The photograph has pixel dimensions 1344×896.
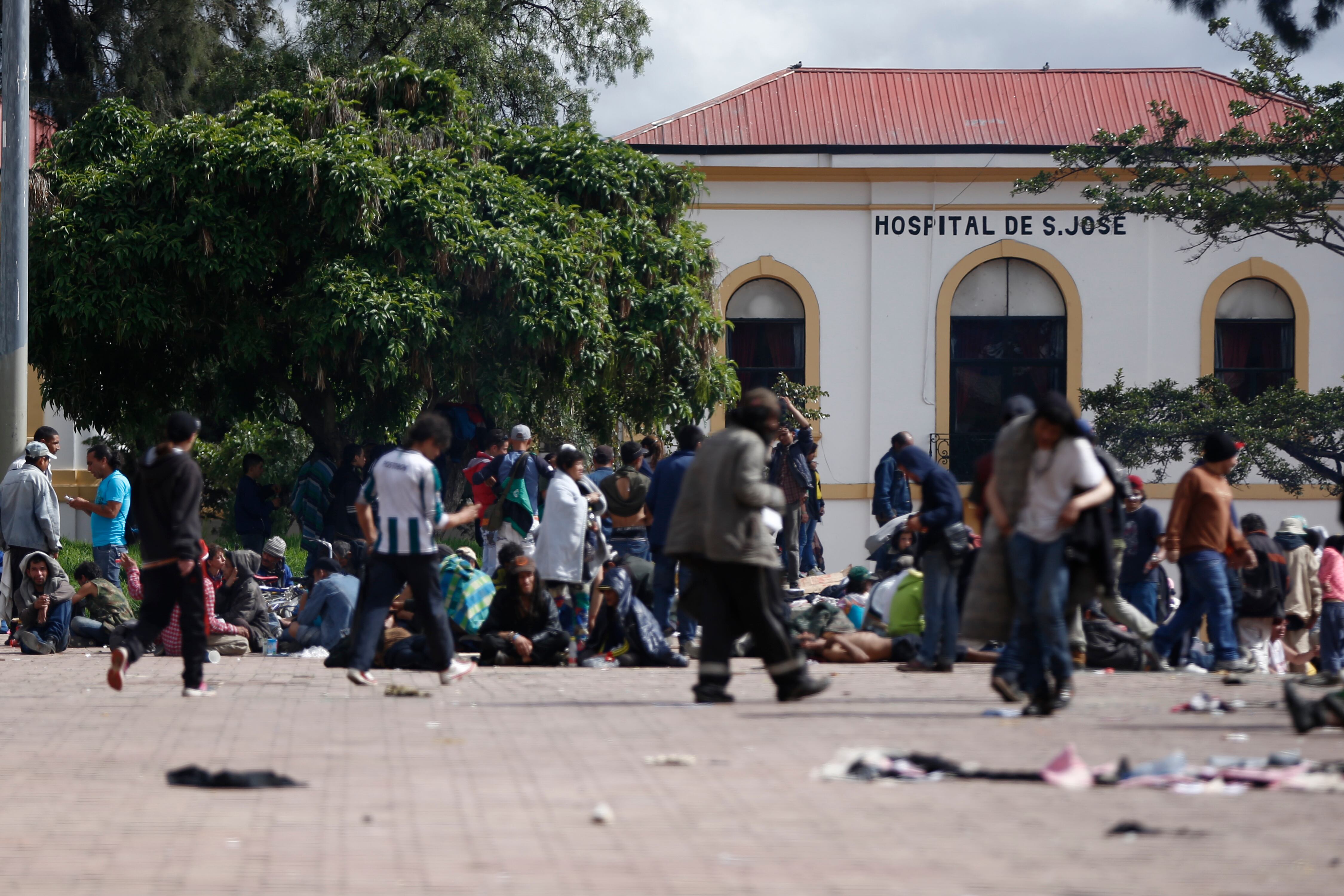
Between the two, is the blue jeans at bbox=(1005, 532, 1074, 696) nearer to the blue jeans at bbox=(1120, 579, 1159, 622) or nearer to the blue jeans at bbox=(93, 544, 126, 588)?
the blue jeans at bbox=(1120, 579, 1159, 622)

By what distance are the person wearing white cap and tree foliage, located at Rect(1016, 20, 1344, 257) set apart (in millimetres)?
11261

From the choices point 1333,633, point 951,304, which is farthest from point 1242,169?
point 1333,633

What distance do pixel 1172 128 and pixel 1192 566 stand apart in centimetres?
1345

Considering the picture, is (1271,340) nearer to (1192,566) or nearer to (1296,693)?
(1192,566)

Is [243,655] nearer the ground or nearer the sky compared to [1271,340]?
nearer the ground

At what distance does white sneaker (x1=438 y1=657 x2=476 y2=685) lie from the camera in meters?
9.60

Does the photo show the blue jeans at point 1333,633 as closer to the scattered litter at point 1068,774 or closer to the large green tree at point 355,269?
the large green tree at point 355,269

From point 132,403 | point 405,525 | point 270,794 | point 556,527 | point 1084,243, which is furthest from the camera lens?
point 1084,243

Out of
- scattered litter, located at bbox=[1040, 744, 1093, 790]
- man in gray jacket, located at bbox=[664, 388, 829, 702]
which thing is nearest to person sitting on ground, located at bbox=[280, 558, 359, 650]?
man in gray jacket, located at bbox=[664, 388, 829, 702]

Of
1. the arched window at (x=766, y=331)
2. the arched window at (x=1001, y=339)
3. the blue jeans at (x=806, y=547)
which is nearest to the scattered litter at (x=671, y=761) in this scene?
the blue jeans at (x=806, y=547)

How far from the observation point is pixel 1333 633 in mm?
13516

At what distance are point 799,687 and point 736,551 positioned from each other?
841mm

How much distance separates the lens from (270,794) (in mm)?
5828

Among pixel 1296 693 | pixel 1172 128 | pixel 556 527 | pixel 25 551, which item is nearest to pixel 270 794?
pixel 1296 693
